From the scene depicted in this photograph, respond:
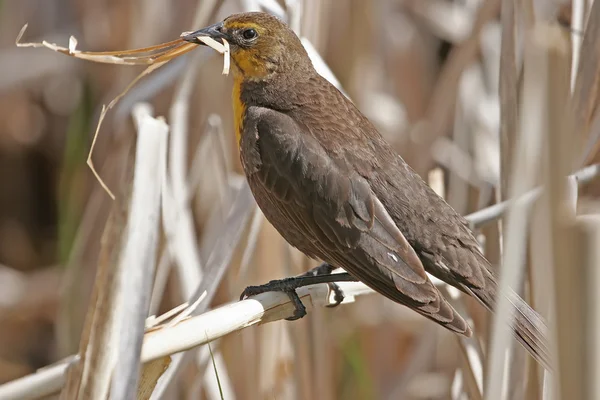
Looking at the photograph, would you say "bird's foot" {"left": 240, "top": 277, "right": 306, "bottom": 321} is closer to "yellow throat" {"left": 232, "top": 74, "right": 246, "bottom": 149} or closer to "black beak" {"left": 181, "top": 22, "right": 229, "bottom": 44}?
"yellow throat" {"left": 232, "top": 74, "right": 246, "bottom": 149}

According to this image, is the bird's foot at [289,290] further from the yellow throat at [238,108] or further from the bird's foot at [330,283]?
the yellow throat at [238,108]

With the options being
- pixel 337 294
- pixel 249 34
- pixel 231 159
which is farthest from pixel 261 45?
pixel 337 294

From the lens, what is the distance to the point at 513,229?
64.5 inches

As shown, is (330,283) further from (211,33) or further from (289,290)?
(211,33)

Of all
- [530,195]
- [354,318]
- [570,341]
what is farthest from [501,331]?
[354,318]

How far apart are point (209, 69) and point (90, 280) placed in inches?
39.4

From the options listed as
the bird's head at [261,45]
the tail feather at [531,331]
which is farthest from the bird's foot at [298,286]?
the bird's head at [261,45]

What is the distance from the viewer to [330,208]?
241 cm

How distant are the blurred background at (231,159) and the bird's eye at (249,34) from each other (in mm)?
83

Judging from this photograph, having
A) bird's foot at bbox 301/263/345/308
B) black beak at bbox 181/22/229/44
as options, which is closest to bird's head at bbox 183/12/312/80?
black beak at bbox 181/22/229/44

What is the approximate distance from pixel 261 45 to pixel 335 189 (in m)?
0.53

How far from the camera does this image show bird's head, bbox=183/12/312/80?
258 cm

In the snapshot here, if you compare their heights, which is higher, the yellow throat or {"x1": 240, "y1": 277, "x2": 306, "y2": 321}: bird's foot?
the yellow throat

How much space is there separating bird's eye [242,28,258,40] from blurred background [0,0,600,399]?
0.27 feet
